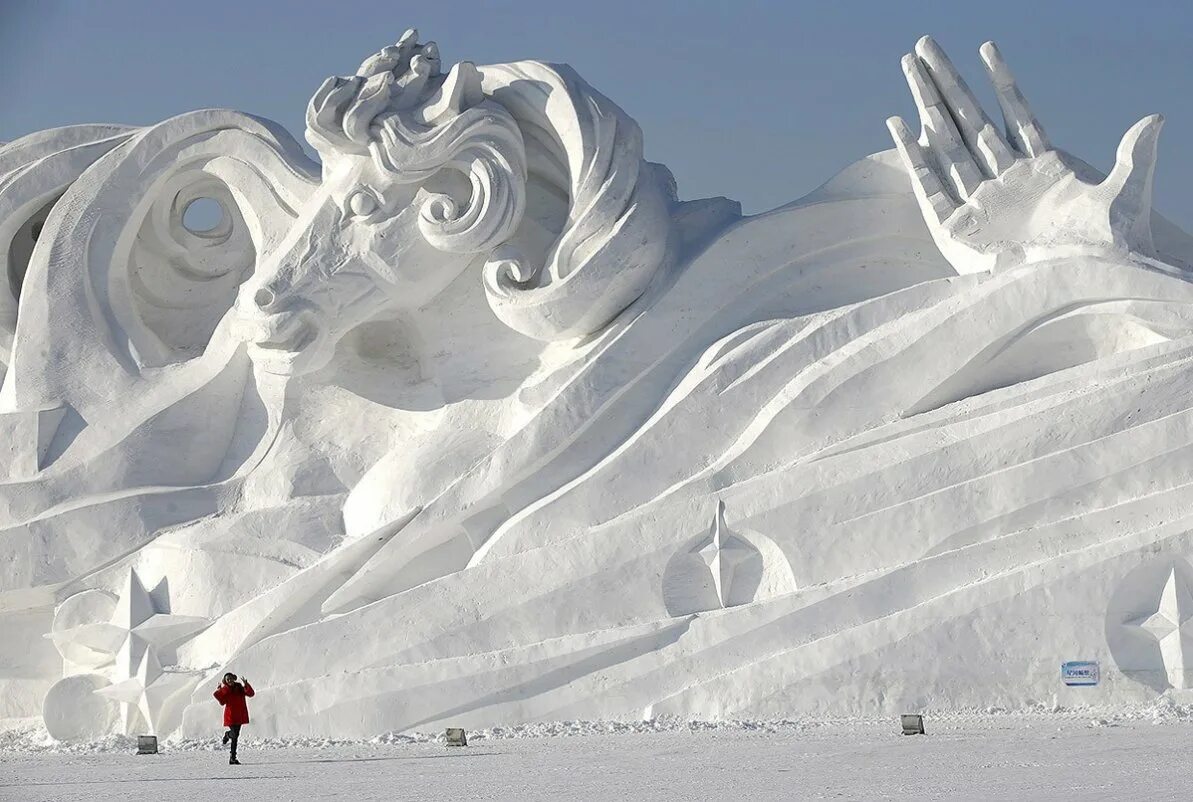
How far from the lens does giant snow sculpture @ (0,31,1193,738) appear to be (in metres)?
11.1

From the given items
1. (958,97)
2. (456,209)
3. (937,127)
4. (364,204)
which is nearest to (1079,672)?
(937,127)

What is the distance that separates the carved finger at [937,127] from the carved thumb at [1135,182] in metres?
0.80

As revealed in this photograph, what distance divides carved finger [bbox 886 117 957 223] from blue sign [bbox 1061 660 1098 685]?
291 cm

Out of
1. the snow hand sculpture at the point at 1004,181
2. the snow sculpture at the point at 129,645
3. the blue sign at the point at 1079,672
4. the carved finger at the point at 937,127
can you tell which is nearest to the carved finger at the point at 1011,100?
the snow hand sculpture at the point at 1004,181

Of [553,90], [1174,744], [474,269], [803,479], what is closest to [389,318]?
[474,269]

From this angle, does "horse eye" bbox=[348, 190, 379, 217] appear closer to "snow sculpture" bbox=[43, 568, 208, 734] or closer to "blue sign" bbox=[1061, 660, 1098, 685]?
→ "snow sculpture" bbox=[43, 568, 208, 734]

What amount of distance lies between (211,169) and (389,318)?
1.75 meters

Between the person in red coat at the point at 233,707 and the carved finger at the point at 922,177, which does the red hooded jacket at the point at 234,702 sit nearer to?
the person in red coat at the point at 233,707

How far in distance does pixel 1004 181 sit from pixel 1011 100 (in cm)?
59

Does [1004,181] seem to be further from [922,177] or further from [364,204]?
[364,204]

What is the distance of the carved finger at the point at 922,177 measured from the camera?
1256 centimetres

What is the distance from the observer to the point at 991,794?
310 inches

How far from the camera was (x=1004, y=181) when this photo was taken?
1252 cm

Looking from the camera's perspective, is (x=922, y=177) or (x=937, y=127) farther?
(x=937, y=127)
